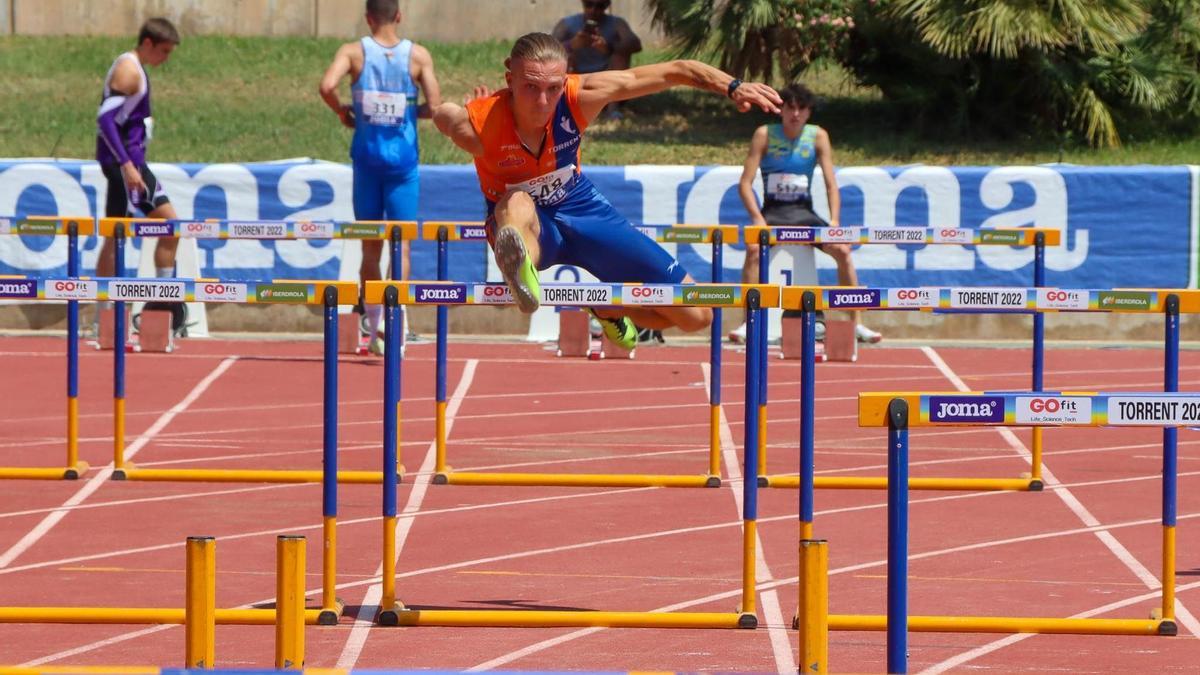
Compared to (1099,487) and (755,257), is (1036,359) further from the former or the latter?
(755,257)

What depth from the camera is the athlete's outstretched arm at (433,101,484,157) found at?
6914 mm

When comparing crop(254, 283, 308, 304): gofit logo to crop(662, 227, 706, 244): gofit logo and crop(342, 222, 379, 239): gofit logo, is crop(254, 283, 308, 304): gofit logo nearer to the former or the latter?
crop(342, 222, 379, 239): gofit logo

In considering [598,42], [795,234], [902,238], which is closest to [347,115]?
[795,234]

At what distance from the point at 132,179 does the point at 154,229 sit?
2806 millimetres

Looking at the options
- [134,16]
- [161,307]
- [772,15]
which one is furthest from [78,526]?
[134,16]

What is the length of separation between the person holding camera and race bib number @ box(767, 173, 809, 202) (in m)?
4.66

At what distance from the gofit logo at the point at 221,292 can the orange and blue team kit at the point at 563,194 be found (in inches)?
39.1

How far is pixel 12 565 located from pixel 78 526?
29.0 inches

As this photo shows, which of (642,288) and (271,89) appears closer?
(642,288)

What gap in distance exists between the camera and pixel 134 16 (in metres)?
25.1

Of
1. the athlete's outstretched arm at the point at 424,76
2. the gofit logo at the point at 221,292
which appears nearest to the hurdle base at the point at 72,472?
the gofit logo at the point at 221,292

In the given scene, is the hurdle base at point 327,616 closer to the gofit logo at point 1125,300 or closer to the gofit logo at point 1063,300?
the gofit logo at point 1063,300

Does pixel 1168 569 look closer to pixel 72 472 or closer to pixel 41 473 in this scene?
pixel 72 472

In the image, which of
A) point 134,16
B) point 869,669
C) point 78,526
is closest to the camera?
point 869,669
